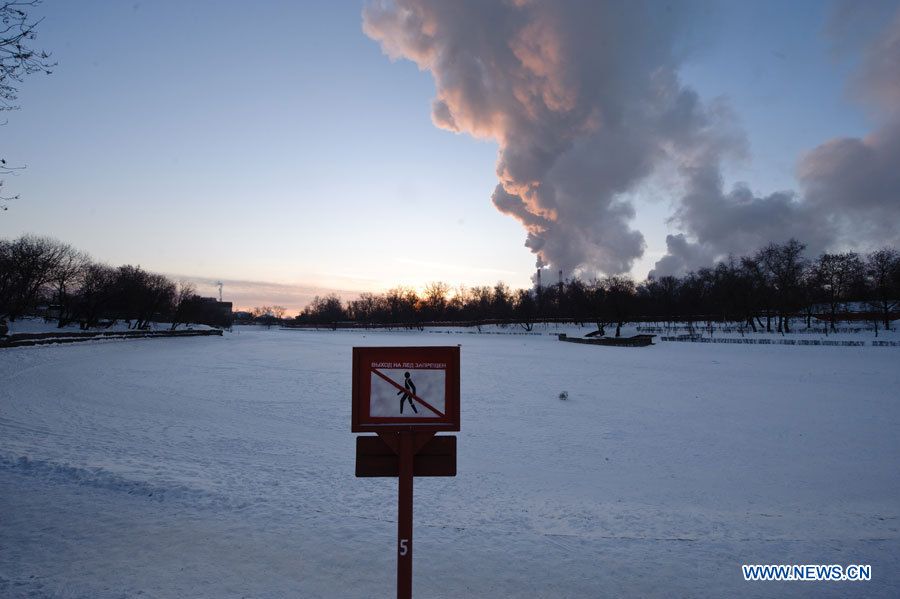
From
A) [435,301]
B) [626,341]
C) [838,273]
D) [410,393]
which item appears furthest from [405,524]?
[435,301]

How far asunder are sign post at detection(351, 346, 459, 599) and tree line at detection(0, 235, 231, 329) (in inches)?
2181

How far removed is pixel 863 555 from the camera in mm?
5824

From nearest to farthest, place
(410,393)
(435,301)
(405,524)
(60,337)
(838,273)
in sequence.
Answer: (405,524) → (410,393) → (60,337) → (838,273) → (435,301)

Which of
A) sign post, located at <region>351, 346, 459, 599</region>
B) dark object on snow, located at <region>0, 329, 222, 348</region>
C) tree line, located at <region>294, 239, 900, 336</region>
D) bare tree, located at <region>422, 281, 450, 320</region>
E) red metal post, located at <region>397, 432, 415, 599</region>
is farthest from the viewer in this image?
bare tree, located at <region>422, 281, 450, 320</region>

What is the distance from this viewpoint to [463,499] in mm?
7844

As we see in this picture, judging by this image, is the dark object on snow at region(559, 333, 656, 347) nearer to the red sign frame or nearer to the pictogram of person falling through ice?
the red sign frame

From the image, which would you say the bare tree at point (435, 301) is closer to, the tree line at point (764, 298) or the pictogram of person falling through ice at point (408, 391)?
the tree line at point (764, 298)

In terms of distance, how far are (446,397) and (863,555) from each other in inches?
233

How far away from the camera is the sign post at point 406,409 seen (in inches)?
148

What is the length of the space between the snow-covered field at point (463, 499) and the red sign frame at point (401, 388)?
2113 mm

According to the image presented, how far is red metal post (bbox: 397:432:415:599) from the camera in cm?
362

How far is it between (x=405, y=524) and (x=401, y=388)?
1.02m

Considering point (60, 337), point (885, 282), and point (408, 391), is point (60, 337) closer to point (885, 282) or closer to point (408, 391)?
point (408, 391)

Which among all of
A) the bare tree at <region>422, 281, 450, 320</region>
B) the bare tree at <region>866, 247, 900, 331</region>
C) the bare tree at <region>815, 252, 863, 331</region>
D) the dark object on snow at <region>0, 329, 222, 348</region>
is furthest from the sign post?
the bare tree at <region>422, 281, 450, 320</region>
